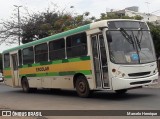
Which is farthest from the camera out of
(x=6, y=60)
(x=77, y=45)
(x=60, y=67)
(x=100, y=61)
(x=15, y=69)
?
(x=6, y=60)

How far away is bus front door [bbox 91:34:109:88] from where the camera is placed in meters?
14.0

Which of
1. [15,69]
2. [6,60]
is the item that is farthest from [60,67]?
[6,60]

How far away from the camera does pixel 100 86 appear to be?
47.0ft

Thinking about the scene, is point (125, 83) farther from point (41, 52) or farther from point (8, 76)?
point (8, 76)

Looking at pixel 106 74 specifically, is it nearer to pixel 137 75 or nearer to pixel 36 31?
pixel 137 75

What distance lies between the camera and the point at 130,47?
14.0 m

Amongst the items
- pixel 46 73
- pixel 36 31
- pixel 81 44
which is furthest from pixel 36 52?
pixel 36 31

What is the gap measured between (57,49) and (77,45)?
76.5 inches

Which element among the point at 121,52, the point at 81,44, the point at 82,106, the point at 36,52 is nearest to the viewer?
the point at 82,106

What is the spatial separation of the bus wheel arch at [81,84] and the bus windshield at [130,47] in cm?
201

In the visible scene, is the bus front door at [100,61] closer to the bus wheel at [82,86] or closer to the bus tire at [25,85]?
the bus wheel at [82,86]

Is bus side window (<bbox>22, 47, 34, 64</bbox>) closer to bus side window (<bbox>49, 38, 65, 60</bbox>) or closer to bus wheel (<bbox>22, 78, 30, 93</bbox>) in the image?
bus wheel (<bbox>22, 78, 30, 93</bbox>)

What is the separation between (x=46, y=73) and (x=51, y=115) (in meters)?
7.49

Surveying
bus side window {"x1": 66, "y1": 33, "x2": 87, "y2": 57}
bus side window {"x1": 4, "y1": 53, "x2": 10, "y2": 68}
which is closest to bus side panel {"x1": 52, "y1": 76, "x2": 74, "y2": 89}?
bus side window {"x1": 66, "y1": 33, "x2": 87, "y2": 57}
